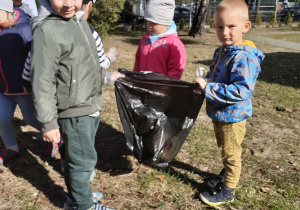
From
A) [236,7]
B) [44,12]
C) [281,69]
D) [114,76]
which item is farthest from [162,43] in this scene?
[281,69]

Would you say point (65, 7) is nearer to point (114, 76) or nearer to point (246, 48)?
point (114, 76)

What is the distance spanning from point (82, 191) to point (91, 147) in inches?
14.9

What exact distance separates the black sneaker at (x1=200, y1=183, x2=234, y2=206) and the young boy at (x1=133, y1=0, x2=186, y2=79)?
1.23 m

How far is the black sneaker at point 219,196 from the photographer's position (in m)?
2.72

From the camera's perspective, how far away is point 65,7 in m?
1.89

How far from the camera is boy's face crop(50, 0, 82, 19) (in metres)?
1.87

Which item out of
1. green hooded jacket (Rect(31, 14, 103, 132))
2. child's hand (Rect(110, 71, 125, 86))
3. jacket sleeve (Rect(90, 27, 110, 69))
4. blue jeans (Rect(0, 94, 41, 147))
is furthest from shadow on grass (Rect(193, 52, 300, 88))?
green hooded jacket (Rect(31, 14, 103, 132))

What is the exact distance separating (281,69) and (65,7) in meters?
7.47

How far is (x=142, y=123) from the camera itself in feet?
9.30

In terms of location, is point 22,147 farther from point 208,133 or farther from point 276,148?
point 276,148

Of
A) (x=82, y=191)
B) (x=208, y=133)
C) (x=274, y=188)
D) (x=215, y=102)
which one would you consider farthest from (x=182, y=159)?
(x=82, y=191)

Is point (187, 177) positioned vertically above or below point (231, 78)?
below

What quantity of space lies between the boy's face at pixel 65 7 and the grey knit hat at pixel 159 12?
1123 millimetres

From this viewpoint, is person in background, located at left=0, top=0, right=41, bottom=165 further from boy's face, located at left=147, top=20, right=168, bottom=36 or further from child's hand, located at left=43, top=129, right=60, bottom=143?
boy's face, located at left=147, top=20, right=168, bottom=36
